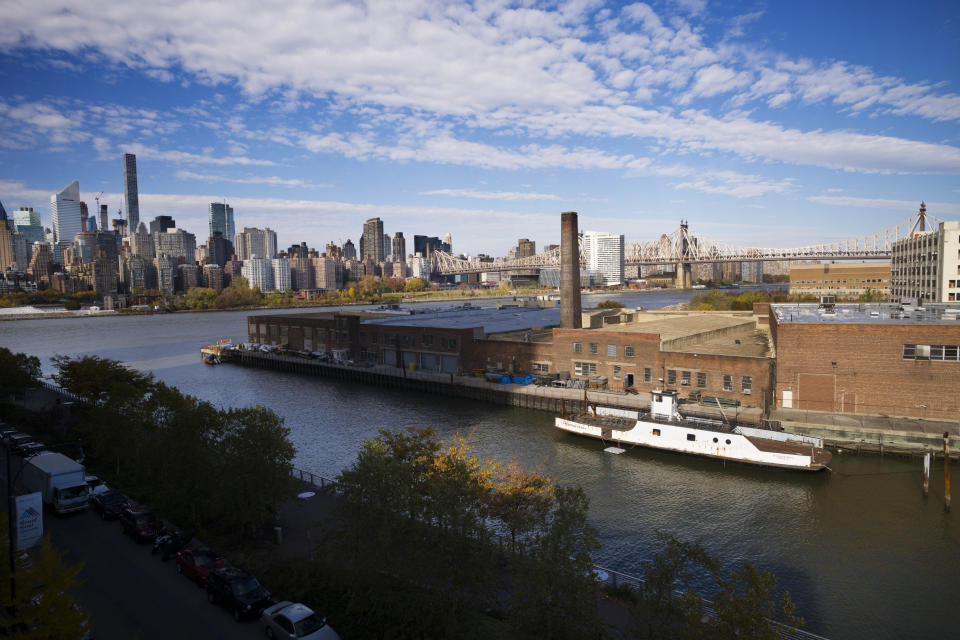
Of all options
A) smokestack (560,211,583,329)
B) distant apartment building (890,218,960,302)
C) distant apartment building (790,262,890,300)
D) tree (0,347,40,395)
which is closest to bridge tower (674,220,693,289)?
distant apartment building (790,262,890,300)

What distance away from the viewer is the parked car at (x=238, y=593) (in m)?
10.9

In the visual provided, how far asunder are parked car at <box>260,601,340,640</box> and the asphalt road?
0.55 metres

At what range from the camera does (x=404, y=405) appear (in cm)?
3469

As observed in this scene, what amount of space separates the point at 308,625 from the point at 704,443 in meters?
17.4

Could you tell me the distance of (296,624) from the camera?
9.78 m

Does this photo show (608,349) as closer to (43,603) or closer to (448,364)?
(448,364)

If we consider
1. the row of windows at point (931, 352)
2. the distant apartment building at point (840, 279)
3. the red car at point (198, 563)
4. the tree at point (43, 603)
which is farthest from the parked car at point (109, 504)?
the distant apartment building at point (840, 279)

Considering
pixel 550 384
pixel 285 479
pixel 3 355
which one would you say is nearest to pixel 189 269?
pixel 3 355

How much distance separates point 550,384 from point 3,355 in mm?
30970

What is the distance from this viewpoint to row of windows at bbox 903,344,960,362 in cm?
2381

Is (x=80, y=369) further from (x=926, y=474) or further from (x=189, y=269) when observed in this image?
(x=189, y=269)

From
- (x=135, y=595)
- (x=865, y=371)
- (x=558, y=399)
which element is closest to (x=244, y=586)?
(x=135, y=595)

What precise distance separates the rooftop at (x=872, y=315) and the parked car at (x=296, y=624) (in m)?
24.0

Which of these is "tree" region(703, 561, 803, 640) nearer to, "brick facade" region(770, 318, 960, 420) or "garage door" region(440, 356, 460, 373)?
"brick facade" region(770, 318, 960, 420)
